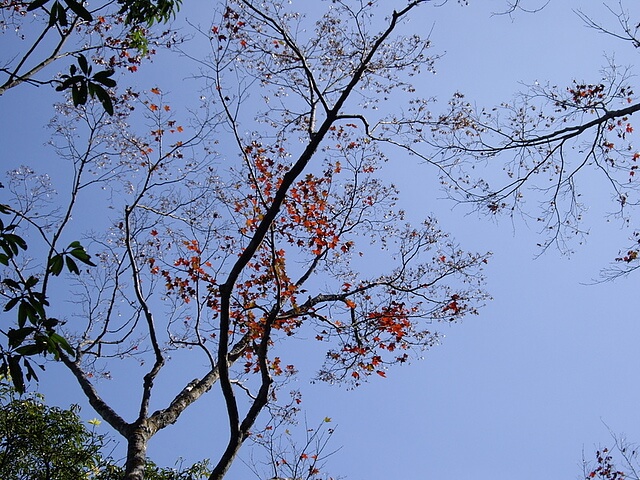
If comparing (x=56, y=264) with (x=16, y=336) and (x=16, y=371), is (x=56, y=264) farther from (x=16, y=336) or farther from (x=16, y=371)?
(x=16, y=371)

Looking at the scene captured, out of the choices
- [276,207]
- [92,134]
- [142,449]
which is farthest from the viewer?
[92,134]

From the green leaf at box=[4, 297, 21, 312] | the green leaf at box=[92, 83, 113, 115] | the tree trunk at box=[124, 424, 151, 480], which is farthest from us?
the tree trunk at box=[124, 424, 151, 480]

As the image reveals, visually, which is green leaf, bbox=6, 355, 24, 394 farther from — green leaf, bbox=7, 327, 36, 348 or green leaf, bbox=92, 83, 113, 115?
green leaf, bbox=92, 83, 113, 115

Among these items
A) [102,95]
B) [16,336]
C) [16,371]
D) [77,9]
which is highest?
[77,9]

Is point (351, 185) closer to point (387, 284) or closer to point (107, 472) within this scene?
point (387, 284)

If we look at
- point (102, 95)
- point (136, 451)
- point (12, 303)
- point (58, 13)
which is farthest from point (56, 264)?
point (136, 451)

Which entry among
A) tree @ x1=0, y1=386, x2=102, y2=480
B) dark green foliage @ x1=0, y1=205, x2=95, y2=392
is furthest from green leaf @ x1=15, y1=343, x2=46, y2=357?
tree @ x1=0, y1=386, x2=102, y2=480

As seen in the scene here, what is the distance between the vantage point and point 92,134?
358 inches

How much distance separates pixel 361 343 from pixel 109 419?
11.3 ft

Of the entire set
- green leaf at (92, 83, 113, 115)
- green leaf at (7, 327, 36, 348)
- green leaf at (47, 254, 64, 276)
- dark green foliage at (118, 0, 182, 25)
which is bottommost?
green leaf at (7, 327, 36, 348)

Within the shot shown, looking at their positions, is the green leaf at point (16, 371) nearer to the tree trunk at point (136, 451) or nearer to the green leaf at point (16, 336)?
the green leaf at point (16, 336)

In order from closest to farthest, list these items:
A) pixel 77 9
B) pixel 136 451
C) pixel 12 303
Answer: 1. pixel 12 303
2. pixel 77 9
3. pixel 136 451

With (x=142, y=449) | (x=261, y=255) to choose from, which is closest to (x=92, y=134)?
(x=261, y=255)

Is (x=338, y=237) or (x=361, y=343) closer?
(x=361, y=343)
